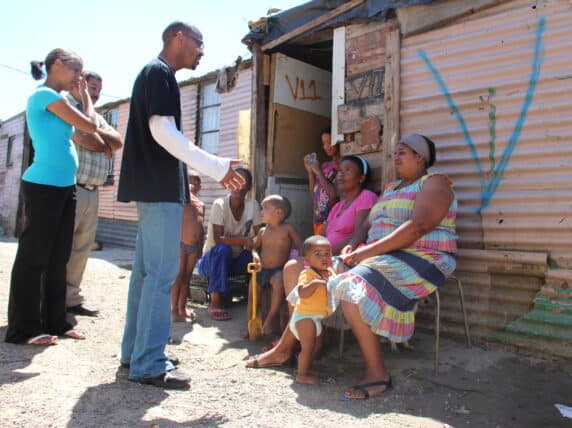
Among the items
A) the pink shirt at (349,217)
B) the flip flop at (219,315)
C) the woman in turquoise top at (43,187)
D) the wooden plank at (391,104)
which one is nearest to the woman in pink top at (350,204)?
the pink shirt at (349,217)

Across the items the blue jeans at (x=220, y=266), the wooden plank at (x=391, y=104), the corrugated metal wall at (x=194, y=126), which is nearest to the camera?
the wooden plank at (x=391, y=104)

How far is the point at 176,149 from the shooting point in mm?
2430

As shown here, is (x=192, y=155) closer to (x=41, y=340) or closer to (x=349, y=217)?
(x=349, y=217)

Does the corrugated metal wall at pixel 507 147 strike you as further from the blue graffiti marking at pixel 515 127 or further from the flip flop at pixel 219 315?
the flip flop at pixel 219 315

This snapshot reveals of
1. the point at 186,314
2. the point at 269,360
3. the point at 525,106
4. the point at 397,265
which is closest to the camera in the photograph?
the point at 397,265

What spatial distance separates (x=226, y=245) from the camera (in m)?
4.49

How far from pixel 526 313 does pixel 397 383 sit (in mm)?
1078

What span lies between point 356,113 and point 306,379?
2.40 metres

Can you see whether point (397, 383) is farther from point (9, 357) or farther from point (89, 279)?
point (89, 279)

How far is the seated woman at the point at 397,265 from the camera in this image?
2.66 metres

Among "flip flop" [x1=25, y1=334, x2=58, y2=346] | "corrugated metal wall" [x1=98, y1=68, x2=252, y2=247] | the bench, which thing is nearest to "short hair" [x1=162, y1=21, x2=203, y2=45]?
"flip flop" [x1=25, y1=334, x2=58, y2=346]

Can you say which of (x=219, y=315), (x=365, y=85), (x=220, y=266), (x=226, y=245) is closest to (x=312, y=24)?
(x=365, y=85)

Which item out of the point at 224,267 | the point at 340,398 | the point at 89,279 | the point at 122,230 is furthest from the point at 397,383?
the point at 122,230

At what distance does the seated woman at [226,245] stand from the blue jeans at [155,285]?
171 cm
